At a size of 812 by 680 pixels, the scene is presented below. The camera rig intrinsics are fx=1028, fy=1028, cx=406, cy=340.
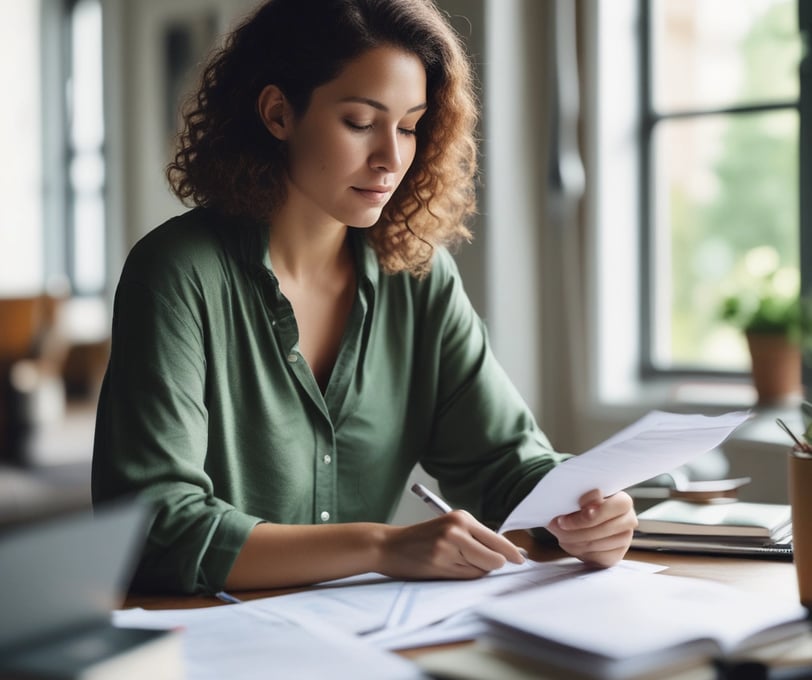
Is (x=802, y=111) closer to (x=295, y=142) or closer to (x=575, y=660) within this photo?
(x=295, y=142)

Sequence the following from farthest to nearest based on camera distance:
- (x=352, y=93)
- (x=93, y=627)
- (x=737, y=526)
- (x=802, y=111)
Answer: (x=802, y=111) → (x=352, y=93) → (x=737, y=526) → (x=93, y=627)

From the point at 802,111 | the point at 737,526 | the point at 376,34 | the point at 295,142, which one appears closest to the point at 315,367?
the point at 295,142

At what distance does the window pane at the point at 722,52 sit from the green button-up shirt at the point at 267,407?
1479 mm

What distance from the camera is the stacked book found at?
4.04 ft

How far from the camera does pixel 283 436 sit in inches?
56.4

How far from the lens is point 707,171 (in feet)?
9.46

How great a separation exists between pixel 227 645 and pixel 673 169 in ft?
7.77

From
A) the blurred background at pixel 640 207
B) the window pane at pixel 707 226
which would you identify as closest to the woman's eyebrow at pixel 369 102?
the blurred background at pixel 640 207

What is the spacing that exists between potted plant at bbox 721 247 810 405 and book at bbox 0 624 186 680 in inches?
79.3

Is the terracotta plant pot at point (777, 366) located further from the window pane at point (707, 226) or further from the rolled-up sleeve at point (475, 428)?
the rolled-up sleeve at point (475, 428)

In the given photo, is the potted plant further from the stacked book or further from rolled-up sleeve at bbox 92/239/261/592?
rolled-up sleeve at bbox 92/239/261/592

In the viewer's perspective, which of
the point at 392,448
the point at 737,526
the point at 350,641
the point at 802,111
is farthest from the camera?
the point at 802,111

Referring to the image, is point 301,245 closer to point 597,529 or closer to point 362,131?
point 362,131

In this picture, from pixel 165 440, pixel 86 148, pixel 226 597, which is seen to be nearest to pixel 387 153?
pixel 165 440
